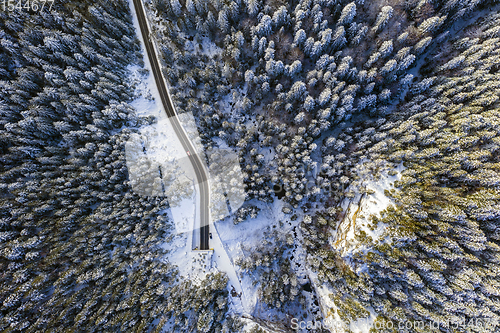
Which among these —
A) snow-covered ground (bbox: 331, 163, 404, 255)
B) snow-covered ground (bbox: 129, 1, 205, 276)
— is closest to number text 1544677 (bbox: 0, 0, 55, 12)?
snow-covered ground (bbox: 129, 1, 205, 276)

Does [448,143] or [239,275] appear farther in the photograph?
[239,275]

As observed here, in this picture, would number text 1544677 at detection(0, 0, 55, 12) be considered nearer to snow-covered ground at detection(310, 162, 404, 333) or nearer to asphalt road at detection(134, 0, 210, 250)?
asphalt road at detection(134, 0, 210, 250)

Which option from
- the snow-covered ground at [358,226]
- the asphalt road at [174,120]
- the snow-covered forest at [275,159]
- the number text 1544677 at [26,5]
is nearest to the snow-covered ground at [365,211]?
the snow-covered ground at [358,226]

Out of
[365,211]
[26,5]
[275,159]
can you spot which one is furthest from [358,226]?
[26,5]

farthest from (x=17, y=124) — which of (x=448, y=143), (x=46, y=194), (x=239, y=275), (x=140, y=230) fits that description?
(x=448, y=143)

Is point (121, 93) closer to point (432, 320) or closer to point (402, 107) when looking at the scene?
point (402, 107)

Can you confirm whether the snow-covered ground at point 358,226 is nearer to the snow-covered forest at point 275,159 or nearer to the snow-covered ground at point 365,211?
the snow-covered ground at point 365,211
